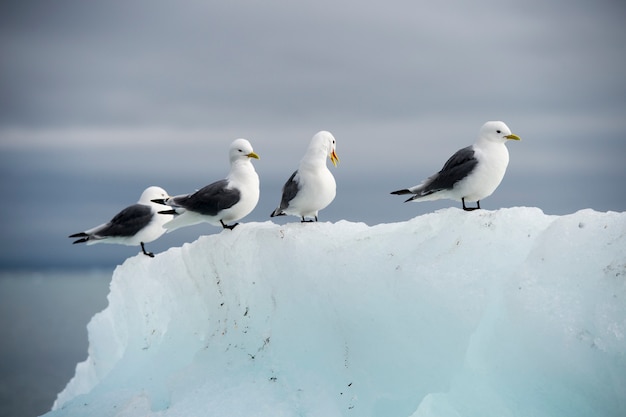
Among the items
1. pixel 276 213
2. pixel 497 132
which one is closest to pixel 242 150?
pixel 276 213

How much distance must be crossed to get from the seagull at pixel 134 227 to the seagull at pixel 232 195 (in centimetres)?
137

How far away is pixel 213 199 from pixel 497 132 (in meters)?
2.80

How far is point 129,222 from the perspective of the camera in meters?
9.20

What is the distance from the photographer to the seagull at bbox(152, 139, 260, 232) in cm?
762

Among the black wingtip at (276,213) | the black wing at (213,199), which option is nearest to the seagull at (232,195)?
the black wing at (213,199)

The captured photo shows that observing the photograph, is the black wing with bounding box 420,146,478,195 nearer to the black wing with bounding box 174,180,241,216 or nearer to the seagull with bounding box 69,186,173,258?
the black wing with bounding box 174,180,241,216

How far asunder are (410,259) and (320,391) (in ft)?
4.28

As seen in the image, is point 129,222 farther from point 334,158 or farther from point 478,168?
point 478,168

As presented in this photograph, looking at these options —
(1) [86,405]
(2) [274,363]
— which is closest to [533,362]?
(2) [274,363]

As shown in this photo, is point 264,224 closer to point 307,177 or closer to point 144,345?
point 307,177

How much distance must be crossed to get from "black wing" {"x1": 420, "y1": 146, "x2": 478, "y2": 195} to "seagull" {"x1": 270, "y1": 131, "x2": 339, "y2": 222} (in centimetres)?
96

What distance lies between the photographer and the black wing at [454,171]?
7078mm

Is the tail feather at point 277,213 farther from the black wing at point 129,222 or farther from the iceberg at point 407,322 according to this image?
the black wing at point 129,222

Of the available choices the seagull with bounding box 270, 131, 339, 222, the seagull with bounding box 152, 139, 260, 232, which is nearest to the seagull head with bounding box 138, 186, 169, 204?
the seagull with bounding box 152, 139, 260, 232
